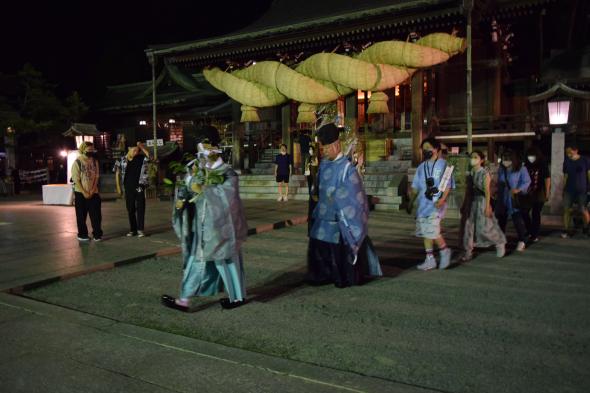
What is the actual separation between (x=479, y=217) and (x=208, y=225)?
459cm

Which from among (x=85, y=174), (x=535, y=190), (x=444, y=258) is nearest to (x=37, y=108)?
(x=85, y=174)

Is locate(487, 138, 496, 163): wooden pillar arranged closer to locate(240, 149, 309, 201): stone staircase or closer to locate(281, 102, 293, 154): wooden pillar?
locate(240, 149, 309, 201): stone staircase

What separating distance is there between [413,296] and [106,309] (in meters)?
3.32

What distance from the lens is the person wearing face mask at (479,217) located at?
307 inches

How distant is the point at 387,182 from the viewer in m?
15.6

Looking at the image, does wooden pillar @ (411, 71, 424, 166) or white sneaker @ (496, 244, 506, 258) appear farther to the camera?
wooden pillar @ (411, 71, 424, 166)

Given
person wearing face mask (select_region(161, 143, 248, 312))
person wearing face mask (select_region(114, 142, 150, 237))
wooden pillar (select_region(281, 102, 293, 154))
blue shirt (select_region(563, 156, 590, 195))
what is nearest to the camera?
person wearing face mask (select_region(161, 143, 248, 312))

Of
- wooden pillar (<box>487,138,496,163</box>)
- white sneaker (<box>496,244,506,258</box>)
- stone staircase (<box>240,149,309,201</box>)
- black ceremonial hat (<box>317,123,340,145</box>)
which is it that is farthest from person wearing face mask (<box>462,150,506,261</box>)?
wooden pillar (<box>487,138,496,163</box>)

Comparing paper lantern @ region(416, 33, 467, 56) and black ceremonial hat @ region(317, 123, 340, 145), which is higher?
paper lantern @ region(416, 33, 467, 56)

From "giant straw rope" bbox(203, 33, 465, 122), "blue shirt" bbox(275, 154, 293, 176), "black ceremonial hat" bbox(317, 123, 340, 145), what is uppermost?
"giant straw rope" bbox(203, 33, 465, 122)

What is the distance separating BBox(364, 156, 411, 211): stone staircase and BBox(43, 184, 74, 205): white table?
31.7 ft

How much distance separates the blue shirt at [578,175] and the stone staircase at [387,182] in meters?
5.14

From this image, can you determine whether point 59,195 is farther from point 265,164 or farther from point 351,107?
point 351,107

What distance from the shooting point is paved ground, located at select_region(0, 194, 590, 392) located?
3707mm
